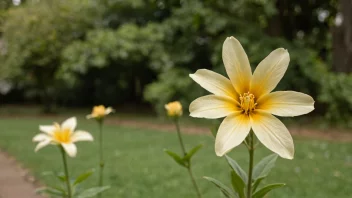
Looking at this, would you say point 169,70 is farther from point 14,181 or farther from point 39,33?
point 14,181

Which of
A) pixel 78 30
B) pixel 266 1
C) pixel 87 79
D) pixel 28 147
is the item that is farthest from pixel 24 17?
pixel 266 1

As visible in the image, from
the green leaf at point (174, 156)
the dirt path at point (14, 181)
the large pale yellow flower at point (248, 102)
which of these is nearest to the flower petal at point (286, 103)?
the large pale yellow flower at point (248, 102)

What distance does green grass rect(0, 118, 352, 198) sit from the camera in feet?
12.0

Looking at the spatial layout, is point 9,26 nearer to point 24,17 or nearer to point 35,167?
point 24,17

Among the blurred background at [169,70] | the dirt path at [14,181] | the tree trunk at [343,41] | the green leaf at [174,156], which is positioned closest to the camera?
the green leaf at [174,156]

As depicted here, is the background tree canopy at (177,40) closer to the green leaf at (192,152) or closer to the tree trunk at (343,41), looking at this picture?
the tree trunk at (343,41)

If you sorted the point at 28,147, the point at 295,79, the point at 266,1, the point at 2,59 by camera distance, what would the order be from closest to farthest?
the point at 28,147, the point at 266,1, the point at 295,79, the point at 2,59

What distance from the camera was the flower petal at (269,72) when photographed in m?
0.80

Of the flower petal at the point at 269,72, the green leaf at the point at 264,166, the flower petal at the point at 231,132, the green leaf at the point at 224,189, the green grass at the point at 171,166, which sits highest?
the green grass at the point at 171,166

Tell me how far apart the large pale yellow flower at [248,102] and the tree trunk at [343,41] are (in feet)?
28.8

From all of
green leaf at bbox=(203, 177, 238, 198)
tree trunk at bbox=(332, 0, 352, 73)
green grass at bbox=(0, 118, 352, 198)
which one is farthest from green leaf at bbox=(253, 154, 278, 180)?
tree trunk at bbox=(332, 0, 352, 73)

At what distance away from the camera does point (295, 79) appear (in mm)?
9484

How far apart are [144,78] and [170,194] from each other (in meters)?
11.7

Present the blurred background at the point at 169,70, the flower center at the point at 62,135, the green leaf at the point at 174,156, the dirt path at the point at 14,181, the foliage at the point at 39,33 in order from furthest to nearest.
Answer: the foliage at the point at 39,33
the blurred background at the point at 169,70
the dirt path at the point at 14,181
the flower center at the point at 62,135
the green leaf at the point at 174,156
